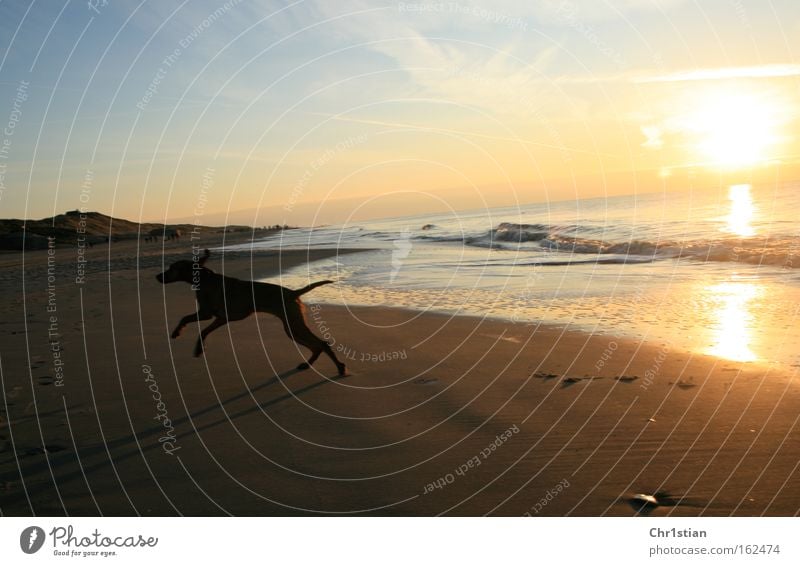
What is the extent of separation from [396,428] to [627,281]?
1237 centimetres

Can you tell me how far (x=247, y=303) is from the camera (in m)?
8.93

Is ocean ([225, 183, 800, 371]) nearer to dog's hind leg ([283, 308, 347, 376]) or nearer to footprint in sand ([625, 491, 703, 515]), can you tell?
footprint in sand ([625, 491, 703, 515])

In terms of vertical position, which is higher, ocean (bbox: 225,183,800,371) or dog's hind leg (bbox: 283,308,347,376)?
ocean (bbox: 225,183,800,371)

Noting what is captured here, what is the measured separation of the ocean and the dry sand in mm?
1758

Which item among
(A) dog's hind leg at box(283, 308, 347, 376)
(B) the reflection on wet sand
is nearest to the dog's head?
(A) dog's hind leg at box(283, 308, 347, 376)

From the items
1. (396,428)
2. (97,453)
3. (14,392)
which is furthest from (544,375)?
(14,392)

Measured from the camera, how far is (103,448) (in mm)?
6277

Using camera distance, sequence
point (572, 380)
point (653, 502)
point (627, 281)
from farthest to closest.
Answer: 1. point (627, 281)
2. point (572, 380)
3. point (653, 502)

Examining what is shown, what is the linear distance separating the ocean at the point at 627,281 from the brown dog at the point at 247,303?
515cm

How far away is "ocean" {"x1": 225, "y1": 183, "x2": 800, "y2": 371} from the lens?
37.1 ft

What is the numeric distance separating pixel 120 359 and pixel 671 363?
304 inches

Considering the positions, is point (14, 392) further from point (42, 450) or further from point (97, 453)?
point (97, 453)

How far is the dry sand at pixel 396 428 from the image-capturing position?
210 inches

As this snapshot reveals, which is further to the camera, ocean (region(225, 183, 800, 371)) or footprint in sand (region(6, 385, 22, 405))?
ocean (region(225, 183, 800, 371))
